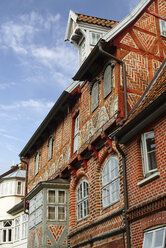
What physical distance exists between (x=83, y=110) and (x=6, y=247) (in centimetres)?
1506

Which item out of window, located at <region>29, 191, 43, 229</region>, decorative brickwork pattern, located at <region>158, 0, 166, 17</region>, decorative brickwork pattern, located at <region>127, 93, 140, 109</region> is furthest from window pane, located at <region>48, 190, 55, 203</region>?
decorative brickwork pattern, located at <region>158, 0, 166, 17</region>

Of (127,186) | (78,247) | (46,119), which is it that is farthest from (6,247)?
(127,186)

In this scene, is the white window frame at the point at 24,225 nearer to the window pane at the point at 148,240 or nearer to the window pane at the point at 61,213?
the window pane at the point at 61,213

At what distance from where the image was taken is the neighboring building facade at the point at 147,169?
9664mm

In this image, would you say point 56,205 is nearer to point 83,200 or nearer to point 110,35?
point 83,200

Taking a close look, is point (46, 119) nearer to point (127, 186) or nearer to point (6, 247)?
point (127, 186)

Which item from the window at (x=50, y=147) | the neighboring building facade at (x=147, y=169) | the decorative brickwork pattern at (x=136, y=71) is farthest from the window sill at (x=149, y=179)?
the window at (x=50, y=147)

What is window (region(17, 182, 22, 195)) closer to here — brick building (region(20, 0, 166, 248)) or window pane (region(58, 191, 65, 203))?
brick building (region(20, 0, 166, 248))

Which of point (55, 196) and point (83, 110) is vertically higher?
point (83, 110)

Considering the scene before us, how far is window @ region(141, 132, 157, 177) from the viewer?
1066 cm

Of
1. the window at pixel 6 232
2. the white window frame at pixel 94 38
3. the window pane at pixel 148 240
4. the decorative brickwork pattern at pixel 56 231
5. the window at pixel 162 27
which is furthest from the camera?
the window at pixel 6 232

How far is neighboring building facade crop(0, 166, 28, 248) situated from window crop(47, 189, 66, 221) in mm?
8335

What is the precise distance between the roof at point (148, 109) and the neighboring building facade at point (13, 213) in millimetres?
14560

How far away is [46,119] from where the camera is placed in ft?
63.9
